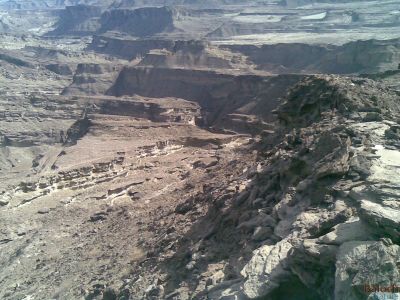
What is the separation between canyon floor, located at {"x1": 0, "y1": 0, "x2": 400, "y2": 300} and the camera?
8.24 m

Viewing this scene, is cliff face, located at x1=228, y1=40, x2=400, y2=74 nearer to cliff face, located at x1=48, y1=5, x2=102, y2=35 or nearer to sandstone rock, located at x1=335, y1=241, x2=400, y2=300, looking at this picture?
sandstone rock, located at x1=335, y1=241, x2=400, y2=300

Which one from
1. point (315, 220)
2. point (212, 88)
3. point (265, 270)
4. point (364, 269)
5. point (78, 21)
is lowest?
point (78, 21)

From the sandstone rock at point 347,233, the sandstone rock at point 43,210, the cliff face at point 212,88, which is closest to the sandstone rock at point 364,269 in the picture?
the sandstone rock at point 347,233

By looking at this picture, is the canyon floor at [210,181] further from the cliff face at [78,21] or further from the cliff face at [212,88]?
the cliff face at [78,21]

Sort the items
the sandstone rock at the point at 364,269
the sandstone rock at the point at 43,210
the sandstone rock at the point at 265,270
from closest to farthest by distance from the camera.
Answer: the sandstone rock at the point at 364,269 → the sandstone rock at the point at 265,270 → the sandstone rock at the point at 43,210

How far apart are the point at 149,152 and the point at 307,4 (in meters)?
104

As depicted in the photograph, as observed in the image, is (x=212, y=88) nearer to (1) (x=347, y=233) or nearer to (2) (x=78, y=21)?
(1) (x=347, y=233)

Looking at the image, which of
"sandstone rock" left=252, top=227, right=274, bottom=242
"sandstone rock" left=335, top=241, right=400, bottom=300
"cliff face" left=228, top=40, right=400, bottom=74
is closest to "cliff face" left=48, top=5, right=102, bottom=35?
"cliff face" left=228, top=40, right=400, bottom=74

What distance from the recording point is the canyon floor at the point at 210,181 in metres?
8.24

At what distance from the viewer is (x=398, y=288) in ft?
20.0

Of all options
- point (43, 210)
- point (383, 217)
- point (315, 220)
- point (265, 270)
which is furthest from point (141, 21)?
point (383, 217)

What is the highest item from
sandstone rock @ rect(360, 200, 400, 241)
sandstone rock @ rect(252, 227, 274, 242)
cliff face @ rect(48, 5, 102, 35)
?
sandstone rock @ rect(360, 200, 400, 241)

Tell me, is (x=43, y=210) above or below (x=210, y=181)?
below

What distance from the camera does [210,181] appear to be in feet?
68.7
